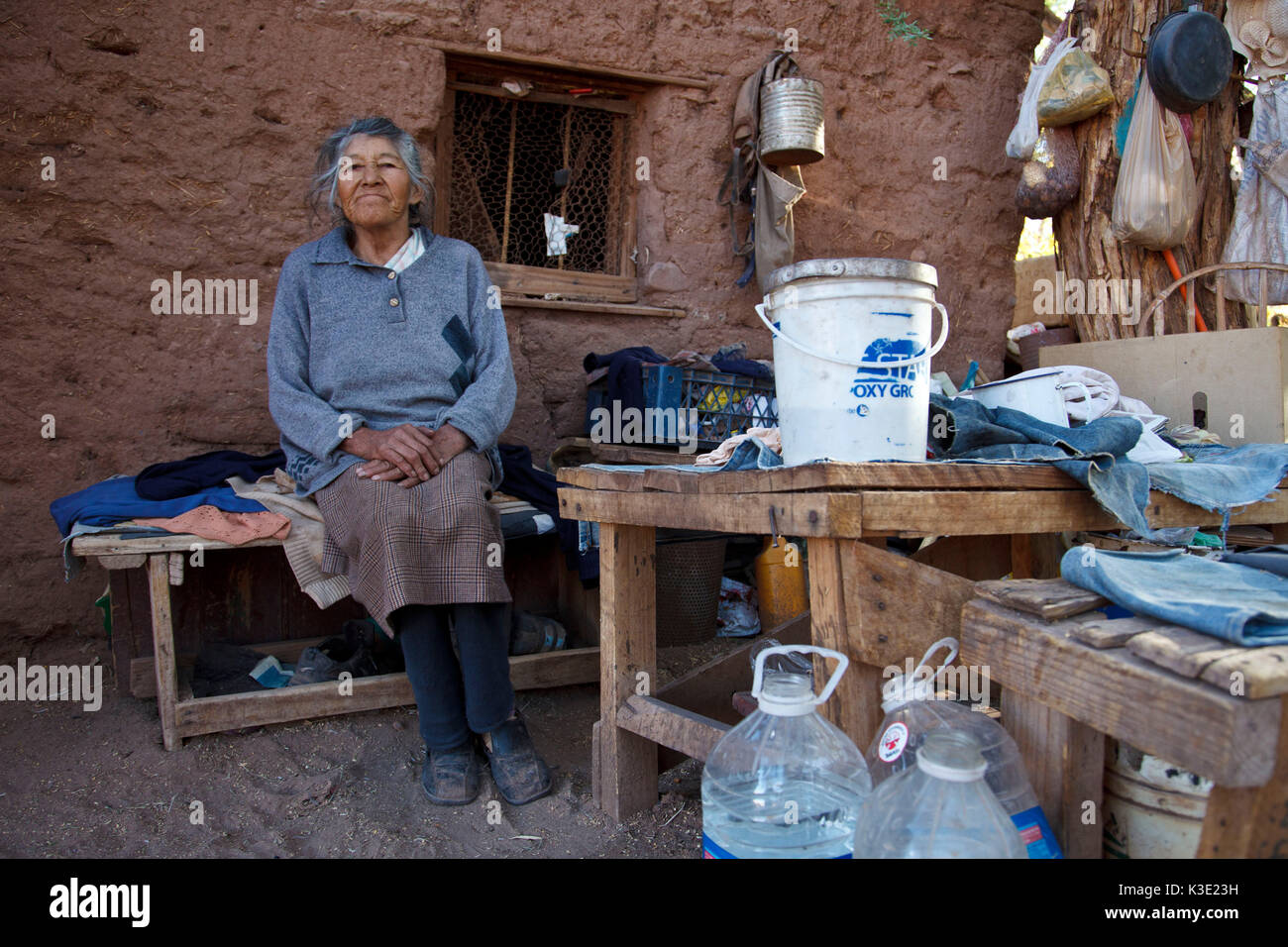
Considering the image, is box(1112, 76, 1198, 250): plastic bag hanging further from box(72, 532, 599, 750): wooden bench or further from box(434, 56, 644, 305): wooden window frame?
box(72, 532, 599, 750): wooden bench

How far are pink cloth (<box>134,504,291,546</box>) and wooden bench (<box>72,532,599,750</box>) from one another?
0.02 metres

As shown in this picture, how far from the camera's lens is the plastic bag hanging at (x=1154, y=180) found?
358 centimetres

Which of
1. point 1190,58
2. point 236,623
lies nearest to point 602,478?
point 236,623

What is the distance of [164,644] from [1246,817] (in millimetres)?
2428

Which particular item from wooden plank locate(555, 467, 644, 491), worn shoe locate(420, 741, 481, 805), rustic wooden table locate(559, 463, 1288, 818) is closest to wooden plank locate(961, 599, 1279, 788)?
rustic wooden table locate(559, 463, 1288, 818)

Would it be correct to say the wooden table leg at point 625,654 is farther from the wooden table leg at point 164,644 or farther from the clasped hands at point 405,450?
the wooden table leg at point 164,644

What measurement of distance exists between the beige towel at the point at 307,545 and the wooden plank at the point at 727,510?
30.4 inches

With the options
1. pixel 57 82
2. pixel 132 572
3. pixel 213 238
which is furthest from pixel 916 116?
pixel 132 572

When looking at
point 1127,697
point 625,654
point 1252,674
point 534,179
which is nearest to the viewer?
point 1252,674

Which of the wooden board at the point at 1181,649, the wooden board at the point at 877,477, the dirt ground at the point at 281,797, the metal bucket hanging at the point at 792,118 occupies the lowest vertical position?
the dirt ground at the point at 281,797

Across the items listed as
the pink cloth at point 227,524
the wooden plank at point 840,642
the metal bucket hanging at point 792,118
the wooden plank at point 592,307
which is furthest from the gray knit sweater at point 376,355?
the metal bucket hanging at point 792,118

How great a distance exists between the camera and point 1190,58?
355 cm

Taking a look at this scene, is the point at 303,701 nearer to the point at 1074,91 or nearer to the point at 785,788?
the point at 785,788

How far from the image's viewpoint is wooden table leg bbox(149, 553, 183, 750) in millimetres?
2420
